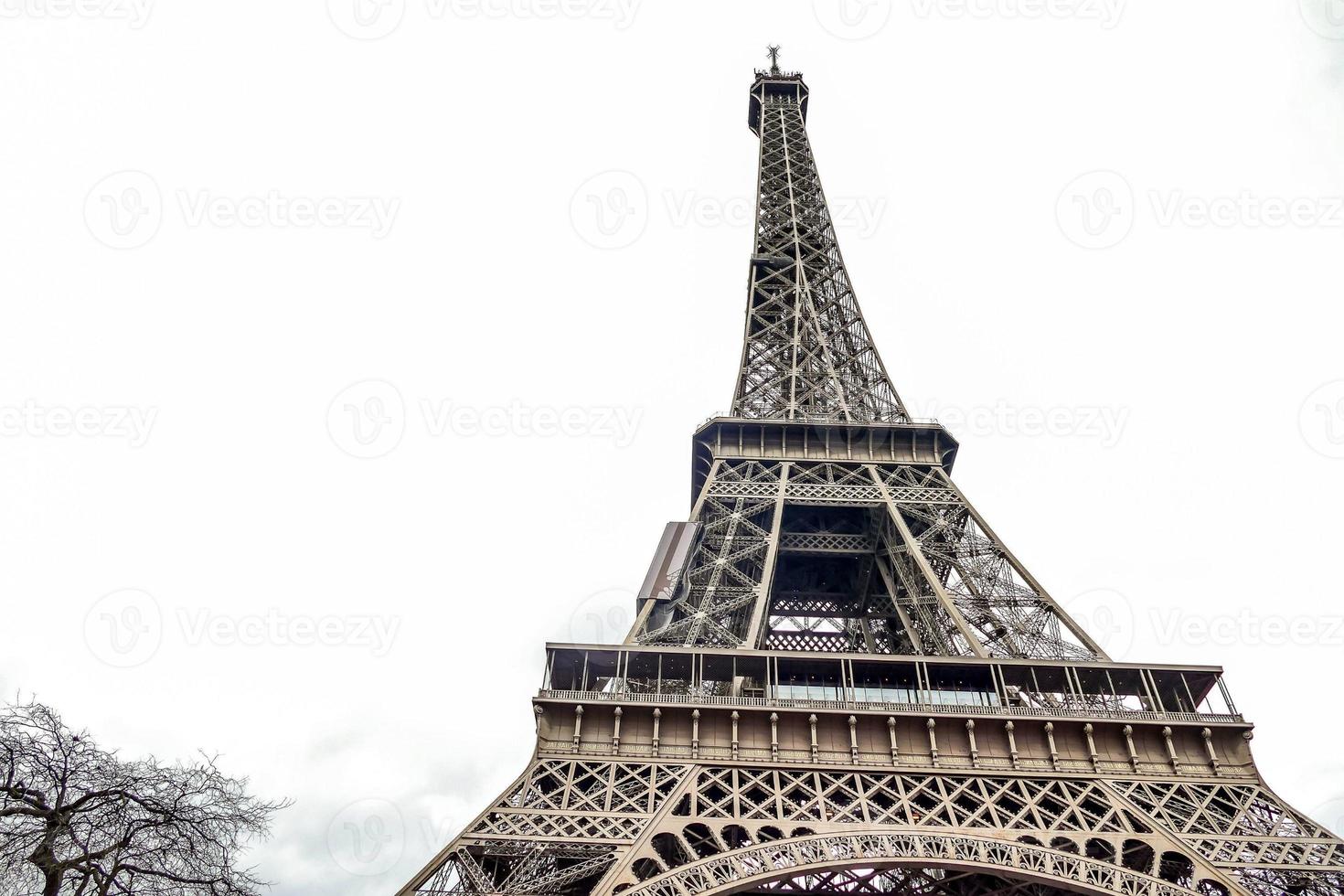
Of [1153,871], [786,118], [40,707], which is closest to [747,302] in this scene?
[786,118]

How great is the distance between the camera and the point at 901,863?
61.8ft

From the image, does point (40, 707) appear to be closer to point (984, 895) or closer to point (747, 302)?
point (984, 895)

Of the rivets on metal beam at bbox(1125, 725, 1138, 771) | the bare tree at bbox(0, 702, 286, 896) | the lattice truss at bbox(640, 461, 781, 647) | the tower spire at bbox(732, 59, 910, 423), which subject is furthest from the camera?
the tower spire at bbox(732, 59, 910, 423)

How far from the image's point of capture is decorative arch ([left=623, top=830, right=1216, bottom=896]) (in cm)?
1781

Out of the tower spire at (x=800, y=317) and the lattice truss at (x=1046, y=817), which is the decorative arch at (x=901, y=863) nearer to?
the lattice truss at (x=1046, y=817)

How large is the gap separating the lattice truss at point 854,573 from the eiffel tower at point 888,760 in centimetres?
13

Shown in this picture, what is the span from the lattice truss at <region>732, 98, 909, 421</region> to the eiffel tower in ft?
25.2

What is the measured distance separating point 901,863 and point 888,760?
3551 mm

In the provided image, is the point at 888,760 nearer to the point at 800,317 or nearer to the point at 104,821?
the point at 104,821

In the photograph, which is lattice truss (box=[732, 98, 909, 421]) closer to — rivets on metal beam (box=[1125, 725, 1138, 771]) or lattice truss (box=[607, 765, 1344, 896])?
rivets on metal beam (box=[1125, 725, 1138, 771])

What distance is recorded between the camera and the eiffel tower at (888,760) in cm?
1884

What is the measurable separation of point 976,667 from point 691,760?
8.62m

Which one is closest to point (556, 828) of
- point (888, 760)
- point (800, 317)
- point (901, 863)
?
point (901, 863)

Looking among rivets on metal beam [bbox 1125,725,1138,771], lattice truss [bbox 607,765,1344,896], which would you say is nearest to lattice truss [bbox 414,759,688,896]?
lattice truss [bbox 607,765,1344,896]
